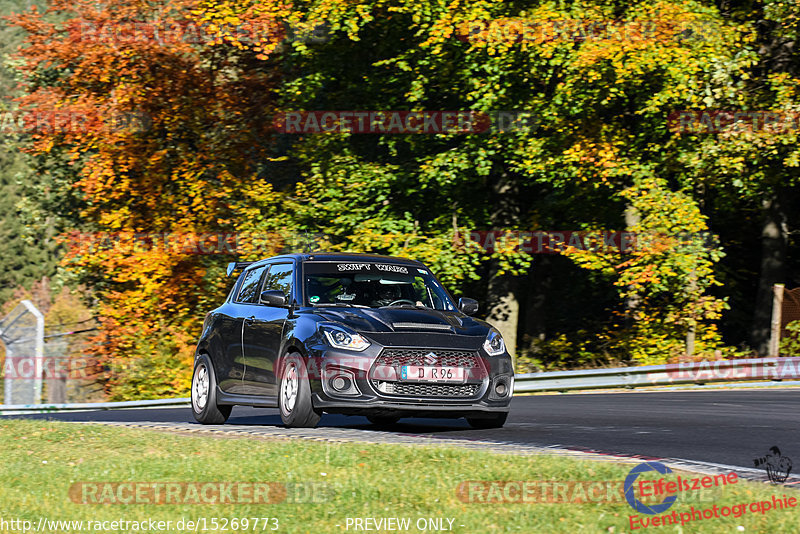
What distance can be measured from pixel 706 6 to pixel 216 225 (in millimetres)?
12898

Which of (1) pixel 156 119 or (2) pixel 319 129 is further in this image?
(1) pixel 156 119

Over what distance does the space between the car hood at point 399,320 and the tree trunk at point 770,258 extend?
644 inches

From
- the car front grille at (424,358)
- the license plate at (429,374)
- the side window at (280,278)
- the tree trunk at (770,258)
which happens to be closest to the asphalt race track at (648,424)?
the license plate at (429,374)

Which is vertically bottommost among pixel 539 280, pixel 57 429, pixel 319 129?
pixel 57 429

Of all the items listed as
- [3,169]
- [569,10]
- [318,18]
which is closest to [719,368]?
[569,10]

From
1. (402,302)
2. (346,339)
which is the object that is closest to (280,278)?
(402,302)

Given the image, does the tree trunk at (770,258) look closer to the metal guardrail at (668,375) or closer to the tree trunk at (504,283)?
the tree trunk at (504,283)

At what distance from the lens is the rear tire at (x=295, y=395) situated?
11.4 m

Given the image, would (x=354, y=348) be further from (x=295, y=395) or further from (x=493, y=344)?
(x=493, y=344)

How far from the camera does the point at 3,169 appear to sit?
117 meters

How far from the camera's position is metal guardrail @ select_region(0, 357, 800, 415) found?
20172 mm

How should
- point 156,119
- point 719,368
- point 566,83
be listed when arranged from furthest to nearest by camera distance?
point 156,119 < point 566,83 < point 719,368

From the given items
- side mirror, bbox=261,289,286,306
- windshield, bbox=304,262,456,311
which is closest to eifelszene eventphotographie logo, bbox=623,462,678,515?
windshield, bbox=304,262,456,311

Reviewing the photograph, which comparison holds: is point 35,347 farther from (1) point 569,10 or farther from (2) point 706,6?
(2) point 706,6
